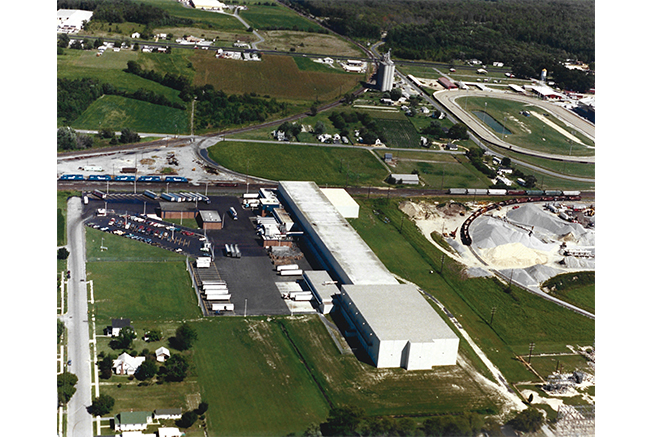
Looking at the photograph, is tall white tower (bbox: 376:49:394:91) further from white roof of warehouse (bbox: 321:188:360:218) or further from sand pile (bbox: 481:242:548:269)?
sand pile (bbox: 481:242:548:269)

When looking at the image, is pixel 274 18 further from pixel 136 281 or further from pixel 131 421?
pixel 131 421

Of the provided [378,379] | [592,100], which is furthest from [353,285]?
[592,100]

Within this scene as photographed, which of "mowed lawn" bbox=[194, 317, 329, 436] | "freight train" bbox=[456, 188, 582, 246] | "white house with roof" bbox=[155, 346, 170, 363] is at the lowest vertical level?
"mowed lawn" bbox=[194, 317, 329, 436]

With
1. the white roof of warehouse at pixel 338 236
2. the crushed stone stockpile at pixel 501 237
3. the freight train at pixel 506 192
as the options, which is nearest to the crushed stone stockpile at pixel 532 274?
the crushed stone stockpile at pixel 501 237

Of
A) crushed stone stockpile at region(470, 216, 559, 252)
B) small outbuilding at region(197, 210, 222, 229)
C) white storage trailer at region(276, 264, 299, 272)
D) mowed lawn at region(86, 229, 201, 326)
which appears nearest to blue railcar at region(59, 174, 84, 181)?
mowed lawn at region(86, 229, 201, 326)

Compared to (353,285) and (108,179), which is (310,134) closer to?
(108,179)

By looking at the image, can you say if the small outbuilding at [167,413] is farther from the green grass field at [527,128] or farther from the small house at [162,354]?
the green grass field at [527,128]

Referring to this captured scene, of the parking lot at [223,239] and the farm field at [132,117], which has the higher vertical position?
the farm field at [132,117]
